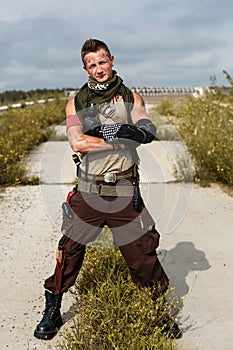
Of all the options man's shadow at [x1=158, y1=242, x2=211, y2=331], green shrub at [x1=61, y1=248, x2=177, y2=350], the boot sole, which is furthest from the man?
man's shadow at [x1=158, y1=242, x2=211, y2=331]

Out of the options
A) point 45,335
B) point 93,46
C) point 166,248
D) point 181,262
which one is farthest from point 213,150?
point 45,335

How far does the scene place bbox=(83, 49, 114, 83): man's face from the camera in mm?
3328

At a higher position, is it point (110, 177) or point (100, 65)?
Answer: point (100, 65)

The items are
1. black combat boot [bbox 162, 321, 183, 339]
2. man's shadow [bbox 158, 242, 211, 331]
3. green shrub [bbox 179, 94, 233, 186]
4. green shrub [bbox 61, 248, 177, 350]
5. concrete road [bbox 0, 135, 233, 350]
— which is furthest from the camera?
green shrub [bbox 179, 94, 233, 186]

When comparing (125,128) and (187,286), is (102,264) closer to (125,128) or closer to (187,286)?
(187,286)

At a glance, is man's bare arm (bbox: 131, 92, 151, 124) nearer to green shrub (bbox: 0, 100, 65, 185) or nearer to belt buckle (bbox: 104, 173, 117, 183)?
belt buckle (bbox: 104, 173, 117, 183)

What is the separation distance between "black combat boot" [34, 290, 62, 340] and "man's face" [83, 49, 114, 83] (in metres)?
1.55

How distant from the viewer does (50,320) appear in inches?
145

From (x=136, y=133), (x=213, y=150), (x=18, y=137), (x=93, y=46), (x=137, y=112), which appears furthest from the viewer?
(x=18, y=137)

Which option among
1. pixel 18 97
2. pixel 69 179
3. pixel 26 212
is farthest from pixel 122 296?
pixel 18 97

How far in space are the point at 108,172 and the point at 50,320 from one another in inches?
45.0

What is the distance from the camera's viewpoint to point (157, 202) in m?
6.82

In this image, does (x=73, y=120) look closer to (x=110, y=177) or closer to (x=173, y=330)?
(x=110, y=177)

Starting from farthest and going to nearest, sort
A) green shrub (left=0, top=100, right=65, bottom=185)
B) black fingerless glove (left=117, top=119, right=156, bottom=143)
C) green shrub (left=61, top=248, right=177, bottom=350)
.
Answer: green shrub (left=0, top=100, right=65, bottom=185), black fingerless glove (left=117, top=119, right=156, bottom=143), green shrub (left=61, top=248, right=177, bottom=350)
